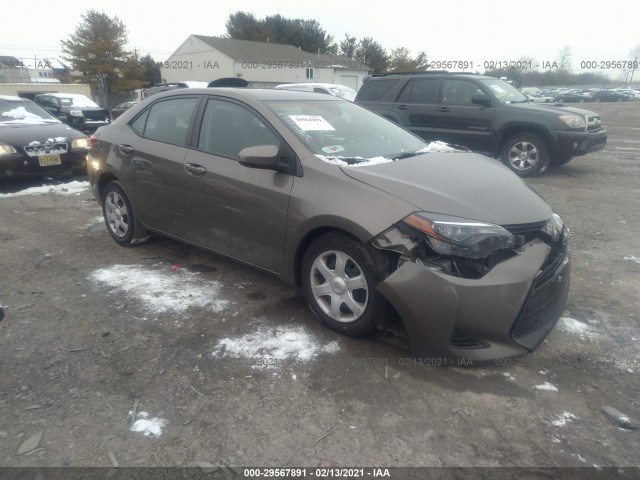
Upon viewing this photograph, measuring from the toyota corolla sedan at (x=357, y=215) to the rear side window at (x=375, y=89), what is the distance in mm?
5145

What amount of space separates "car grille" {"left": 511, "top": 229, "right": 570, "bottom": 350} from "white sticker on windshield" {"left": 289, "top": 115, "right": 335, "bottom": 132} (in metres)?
1.84

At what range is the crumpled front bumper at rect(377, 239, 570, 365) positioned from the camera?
2520 millimetres

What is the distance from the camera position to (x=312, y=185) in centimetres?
308

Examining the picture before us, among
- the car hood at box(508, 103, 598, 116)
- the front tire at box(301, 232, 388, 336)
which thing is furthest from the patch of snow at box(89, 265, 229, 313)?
the car hood at box(508, 103, 598, 116)

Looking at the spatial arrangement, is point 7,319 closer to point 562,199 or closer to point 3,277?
point 3,277

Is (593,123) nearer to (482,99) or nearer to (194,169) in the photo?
(482,99)

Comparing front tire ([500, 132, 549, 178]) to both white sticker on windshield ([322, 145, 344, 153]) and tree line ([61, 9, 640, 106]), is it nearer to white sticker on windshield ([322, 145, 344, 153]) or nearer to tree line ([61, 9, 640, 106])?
white sticker on windshield ([322, 145, 344, 153])

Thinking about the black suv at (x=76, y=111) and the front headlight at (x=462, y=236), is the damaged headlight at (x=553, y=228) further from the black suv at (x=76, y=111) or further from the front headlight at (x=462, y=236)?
the black suv at (x=76, y=111)

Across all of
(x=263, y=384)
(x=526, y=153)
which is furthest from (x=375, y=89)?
(x=263, y=384)

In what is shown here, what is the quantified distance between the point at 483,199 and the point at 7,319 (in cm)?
342

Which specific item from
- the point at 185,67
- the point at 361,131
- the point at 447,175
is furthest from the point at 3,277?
the point at 185,67

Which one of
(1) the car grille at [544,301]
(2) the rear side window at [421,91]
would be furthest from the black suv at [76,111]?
(1) the car grille at [544,301]

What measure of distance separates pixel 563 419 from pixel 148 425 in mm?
2110

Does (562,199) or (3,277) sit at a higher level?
(562,199)
